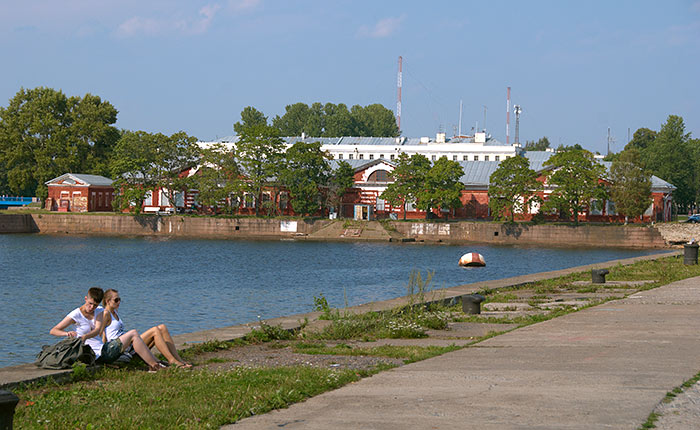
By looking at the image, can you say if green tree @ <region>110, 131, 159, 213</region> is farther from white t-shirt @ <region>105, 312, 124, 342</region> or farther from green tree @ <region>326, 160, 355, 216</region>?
white t-shirt @ <region>105, 312, 124, 342</region>

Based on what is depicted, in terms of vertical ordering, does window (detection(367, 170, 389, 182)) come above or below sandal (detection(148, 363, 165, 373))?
above

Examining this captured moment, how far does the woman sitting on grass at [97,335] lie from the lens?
12312 mm

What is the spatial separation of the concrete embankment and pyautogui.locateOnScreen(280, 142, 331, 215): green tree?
2.49 metres

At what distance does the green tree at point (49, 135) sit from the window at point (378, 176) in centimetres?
3488

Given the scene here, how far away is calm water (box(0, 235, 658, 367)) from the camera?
99.4 feet

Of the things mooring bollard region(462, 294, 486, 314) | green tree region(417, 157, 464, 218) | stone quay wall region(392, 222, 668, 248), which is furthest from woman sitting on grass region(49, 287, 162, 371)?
green tree region(417, 157, 464, 218)

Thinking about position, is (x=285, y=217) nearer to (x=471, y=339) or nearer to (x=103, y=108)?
(x=103, y=108)

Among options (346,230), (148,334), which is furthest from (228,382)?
(346,230)

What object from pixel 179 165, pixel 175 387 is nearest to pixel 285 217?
pixel 179 165

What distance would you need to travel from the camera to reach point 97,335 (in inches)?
497

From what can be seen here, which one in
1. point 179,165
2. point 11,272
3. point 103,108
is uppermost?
point 103,108

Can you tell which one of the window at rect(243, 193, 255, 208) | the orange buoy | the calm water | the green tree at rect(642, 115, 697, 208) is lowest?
the calm water

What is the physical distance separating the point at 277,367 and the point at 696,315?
10307 mm

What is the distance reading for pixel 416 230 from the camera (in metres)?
88.7
